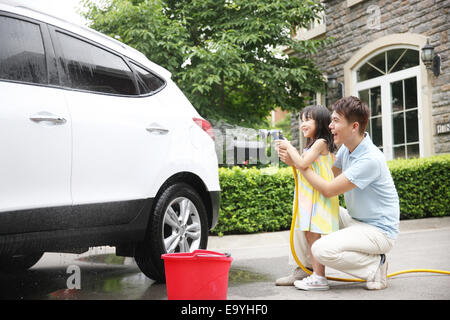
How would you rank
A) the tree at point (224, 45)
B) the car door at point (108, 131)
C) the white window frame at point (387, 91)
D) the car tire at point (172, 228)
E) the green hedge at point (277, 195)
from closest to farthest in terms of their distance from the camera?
→ the car door at point (108, 131)
the car tire at point (172, 228)
the green hedge at point (277, 195)
the tree at point (224, 45)
the white window frame at point (387, 91)

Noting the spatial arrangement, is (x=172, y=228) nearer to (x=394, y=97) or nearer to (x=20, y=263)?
(x=20, y=263)

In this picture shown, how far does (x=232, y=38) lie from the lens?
1010 cm

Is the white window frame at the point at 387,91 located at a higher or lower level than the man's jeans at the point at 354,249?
higher

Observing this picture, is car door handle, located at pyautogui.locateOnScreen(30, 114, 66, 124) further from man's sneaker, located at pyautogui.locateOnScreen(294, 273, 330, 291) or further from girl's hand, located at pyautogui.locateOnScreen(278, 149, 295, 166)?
man's sneaker, located at pyautogui.locateOnScreen(294, 273, 330, 291)

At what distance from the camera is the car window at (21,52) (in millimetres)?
3107

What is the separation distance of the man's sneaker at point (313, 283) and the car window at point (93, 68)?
1868 millimetres

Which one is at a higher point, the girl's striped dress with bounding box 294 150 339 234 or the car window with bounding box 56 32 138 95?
the car window with bounding box 56 32 138 95

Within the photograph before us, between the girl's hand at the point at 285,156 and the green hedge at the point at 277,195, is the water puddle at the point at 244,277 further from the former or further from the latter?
the green hedge at the point at 277,195

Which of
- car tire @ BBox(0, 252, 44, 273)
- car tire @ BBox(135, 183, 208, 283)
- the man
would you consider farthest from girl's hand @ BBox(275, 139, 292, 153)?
car tire @ BBox(0, 252, 44, 273)

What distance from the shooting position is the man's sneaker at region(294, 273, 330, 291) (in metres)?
3.81

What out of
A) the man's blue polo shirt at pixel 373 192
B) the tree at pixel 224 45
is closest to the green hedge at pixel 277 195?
the tree at pixel 224 45

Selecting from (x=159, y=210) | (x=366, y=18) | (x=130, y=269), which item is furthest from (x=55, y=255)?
(x=366, y=18)

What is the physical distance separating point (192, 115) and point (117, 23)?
6.71m

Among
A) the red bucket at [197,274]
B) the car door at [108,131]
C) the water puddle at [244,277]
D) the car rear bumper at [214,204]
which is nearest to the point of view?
the red bucket at [197,274]
